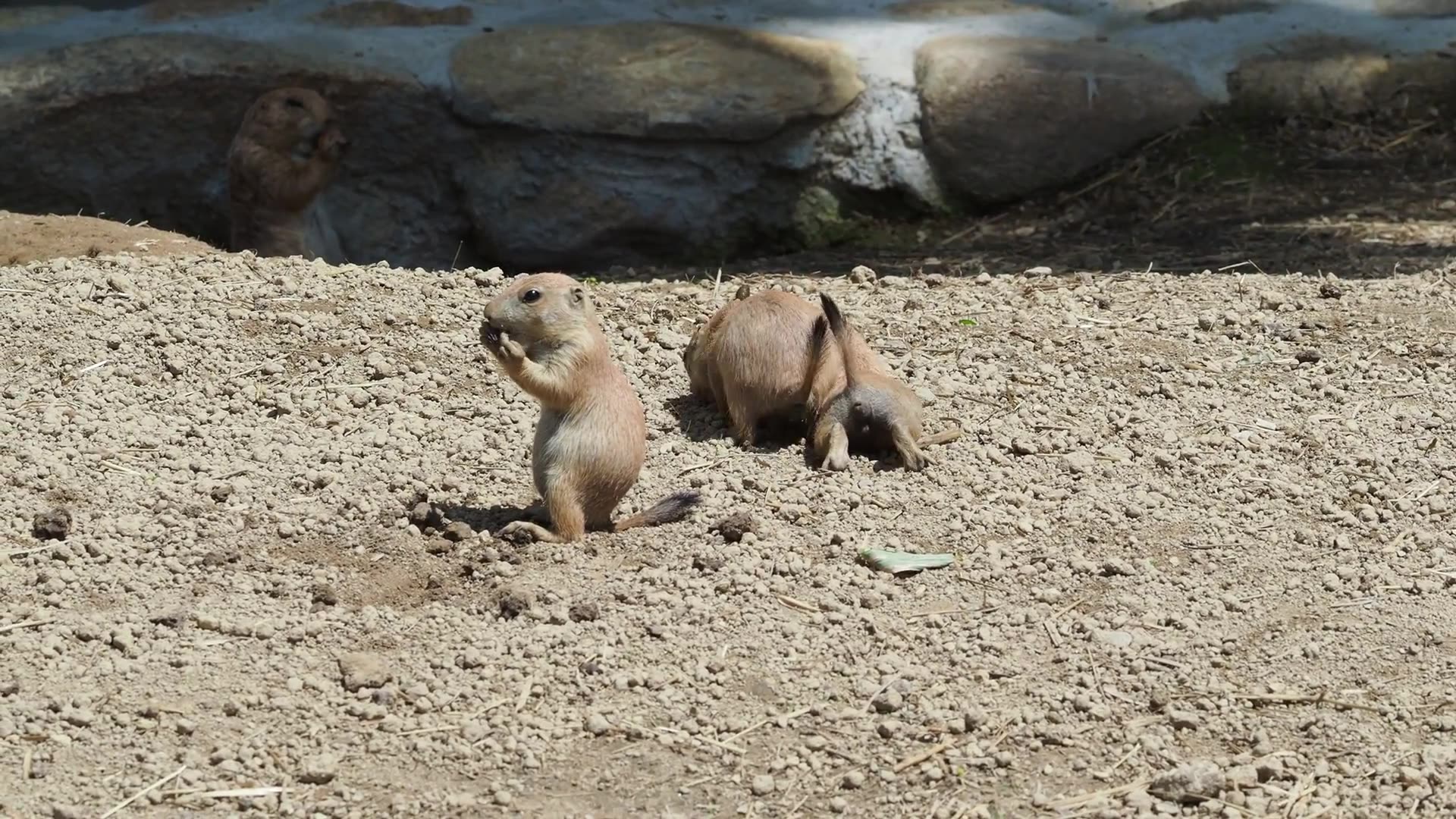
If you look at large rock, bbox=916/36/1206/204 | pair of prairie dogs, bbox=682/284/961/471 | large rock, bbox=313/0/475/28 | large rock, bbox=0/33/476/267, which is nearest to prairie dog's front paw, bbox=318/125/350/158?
large rock, bbox=0/33/476/267

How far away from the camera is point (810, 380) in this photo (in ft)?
18.0

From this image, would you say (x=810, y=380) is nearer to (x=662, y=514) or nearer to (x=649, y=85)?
(x=662, y=514)

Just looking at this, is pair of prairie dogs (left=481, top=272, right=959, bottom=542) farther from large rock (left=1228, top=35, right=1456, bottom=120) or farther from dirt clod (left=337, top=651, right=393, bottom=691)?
large rock (left=1228, top=35, right=1456, bottom=120)

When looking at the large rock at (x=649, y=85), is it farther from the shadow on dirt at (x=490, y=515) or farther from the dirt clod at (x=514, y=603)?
the dirt clod at (x=514, y=603)

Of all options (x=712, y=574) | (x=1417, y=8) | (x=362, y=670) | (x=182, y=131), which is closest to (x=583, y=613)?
(x=712, y=574)

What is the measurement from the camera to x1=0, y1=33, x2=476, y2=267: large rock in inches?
332

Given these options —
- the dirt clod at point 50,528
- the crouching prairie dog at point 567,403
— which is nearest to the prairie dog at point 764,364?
the crouching prairie dog at point 567,403

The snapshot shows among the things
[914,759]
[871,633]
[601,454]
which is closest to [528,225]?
[601,454]

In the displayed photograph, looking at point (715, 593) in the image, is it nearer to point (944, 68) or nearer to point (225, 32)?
point (944, 68)

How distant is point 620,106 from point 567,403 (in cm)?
398

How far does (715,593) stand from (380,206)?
17.0ft

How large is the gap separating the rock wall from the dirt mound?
1.23 meters

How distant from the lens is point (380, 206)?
9.09m

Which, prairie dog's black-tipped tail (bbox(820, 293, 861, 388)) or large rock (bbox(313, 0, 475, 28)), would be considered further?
large rock (bbox(313, 0, 475, 28))
